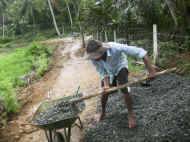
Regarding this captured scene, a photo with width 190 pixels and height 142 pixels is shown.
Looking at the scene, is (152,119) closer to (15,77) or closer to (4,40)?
(15,77)

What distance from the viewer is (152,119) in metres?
5.83

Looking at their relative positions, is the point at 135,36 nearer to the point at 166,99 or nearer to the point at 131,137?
the point at 166,99

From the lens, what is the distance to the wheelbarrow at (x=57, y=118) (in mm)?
5262

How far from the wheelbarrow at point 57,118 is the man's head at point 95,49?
1.02 m

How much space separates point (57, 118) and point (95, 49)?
4.58ft

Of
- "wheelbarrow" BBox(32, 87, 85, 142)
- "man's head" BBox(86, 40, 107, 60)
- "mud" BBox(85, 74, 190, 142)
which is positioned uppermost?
"man's head" BBox(86, 40, 107, 60)

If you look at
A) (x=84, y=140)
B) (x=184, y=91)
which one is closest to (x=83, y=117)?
(x=84, y=140)

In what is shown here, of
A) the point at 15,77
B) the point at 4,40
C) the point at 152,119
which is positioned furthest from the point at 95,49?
the point at 4,40

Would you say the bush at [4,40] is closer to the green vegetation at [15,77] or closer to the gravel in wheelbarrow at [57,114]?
the green vegetation at [15,77]

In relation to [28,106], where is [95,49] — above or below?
above

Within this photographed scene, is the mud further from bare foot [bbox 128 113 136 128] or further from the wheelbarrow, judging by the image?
the wheelbarrow

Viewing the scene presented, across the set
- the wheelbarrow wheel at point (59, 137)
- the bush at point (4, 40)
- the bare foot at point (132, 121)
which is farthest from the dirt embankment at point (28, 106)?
the bush at point (4, 40)

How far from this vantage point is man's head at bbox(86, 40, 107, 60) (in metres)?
5.09

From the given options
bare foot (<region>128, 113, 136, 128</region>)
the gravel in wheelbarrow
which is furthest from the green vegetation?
bare foot (<region>128, 113, 136, 128</region>)
